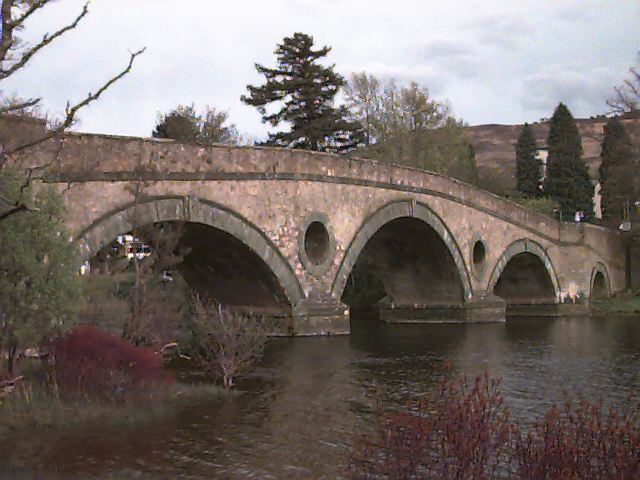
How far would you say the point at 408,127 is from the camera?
133ft

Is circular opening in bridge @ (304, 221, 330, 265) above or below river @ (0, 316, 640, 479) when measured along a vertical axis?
above

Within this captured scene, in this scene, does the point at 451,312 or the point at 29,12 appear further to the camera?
the point at 451,312

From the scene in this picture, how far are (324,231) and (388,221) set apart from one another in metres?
3.05

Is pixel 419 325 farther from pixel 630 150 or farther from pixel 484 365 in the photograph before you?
pixel 630 150

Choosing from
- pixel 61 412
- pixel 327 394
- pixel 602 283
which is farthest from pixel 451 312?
pixel 61 412

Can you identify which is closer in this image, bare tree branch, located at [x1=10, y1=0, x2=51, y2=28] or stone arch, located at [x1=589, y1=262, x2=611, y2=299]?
bare tree branch, located at [x1=10, y1=0, x2=51, y2=28]

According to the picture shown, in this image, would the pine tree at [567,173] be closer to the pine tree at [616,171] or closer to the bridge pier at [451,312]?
the pine tree at [616,171]

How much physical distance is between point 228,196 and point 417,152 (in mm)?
20511

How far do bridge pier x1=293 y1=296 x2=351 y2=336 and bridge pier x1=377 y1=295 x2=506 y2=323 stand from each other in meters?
7.66

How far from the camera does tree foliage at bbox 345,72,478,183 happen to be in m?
39.7

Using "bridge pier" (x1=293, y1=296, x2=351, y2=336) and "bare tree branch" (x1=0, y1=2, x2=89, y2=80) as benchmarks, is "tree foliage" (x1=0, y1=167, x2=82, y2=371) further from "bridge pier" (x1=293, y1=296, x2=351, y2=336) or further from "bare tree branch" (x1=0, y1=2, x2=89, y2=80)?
"bridge pier" (x1=293, y1=296, x2=351, y2=336)

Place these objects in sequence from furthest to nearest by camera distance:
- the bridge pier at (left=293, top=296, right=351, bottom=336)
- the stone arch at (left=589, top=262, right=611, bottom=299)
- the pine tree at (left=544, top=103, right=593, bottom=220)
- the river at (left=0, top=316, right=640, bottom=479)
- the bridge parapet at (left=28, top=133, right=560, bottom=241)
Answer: the pine tree at (left=544, top=103, right=593, bottom=220)
the stone arch at (left=589, top=262, right=611, bottom=299)
the bridge pier at (left=293, top=296, right=351, bottom=336)
the bridge parapet at (left=28, top=133, right=560, bottom=241)
the river at (left=0, top=316, right=640, bottom=479)

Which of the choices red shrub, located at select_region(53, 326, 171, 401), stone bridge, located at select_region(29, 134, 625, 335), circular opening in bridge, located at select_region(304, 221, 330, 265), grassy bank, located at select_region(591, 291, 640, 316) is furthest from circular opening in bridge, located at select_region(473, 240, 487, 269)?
red shrub, located at select_region(53, 326, 171, 401)

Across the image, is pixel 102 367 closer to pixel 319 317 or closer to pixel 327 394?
pixel 327 394
